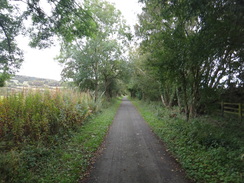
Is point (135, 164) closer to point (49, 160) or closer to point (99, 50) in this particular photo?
point (49, 160)

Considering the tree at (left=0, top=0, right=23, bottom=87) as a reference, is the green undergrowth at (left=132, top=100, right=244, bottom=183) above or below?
below

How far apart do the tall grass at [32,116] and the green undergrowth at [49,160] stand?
0.35 metres

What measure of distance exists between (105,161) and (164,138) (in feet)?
10.3

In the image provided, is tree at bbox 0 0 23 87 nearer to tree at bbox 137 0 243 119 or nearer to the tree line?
the tree line

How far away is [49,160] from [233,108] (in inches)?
441

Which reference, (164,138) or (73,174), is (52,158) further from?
(164,138)

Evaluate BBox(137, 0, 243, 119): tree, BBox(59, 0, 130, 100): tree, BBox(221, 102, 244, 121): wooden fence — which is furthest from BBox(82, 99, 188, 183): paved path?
BBox(59, 0, 130, 100): tree

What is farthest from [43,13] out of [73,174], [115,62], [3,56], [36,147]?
[115,62]

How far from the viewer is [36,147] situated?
4.88m

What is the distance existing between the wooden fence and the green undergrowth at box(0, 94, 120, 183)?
9073mm

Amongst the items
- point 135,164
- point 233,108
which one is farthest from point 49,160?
point 233,108

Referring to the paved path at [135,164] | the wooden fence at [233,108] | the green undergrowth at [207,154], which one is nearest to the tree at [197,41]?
the wooden fence at [233,108]

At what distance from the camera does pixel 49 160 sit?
4477mm

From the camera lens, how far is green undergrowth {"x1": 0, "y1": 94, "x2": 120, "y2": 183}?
11.3 feet
